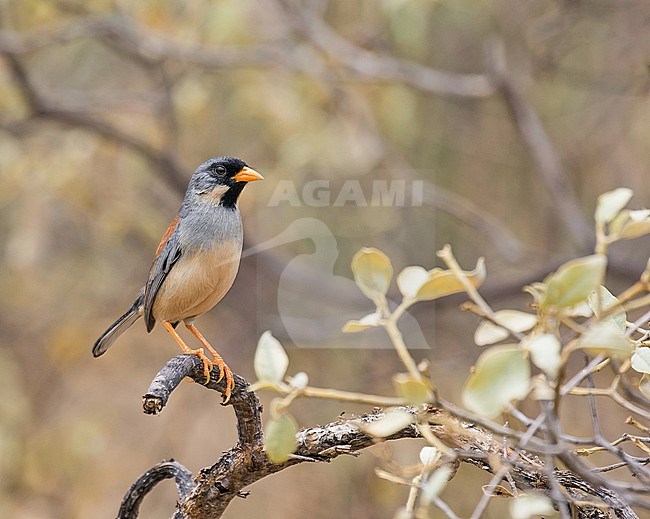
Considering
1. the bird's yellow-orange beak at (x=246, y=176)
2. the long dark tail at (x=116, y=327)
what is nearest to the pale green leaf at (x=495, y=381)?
the bird's yellow-orange beak at (x=246, y=176)

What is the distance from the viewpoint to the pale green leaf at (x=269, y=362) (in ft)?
3.62

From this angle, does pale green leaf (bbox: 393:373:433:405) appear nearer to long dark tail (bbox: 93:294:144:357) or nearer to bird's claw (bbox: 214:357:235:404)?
bird's claw (bbox: 214:357:235:404)

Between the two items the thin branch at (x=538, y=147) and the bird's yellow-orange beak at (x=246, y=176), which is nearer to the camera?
the bird's yellow-orange beak at (x=246, y=176)

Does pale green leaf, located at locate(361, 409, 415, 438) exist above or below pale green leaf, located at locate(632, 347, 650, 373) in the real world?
above

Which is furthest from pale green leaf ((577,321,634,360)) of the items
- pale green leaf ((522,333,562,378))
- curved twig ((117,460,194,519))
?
curved twig ((117,460,194,519))

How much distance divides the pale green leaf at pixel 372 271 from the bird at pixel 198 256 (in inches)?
40.1

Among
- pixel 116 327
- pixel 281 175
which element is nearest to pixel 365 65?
pixel 281 175

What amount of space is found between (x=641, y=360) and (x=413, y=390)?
18.1 inches

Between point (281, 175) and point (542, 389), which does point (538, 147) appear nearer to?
point (281, 175)

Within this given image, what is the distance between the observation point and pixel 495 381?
3.10ft

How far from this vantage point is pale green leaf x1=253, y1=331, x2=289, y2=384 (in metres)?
1.10

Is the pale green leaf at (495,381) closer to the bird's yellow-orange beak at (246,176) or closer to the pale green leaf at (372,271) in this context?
the pale green leaf at (372,271)

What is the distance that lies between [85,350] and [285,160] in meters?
2.18

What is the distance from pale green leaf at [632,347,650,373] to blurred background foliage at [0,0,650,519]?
2856mm
